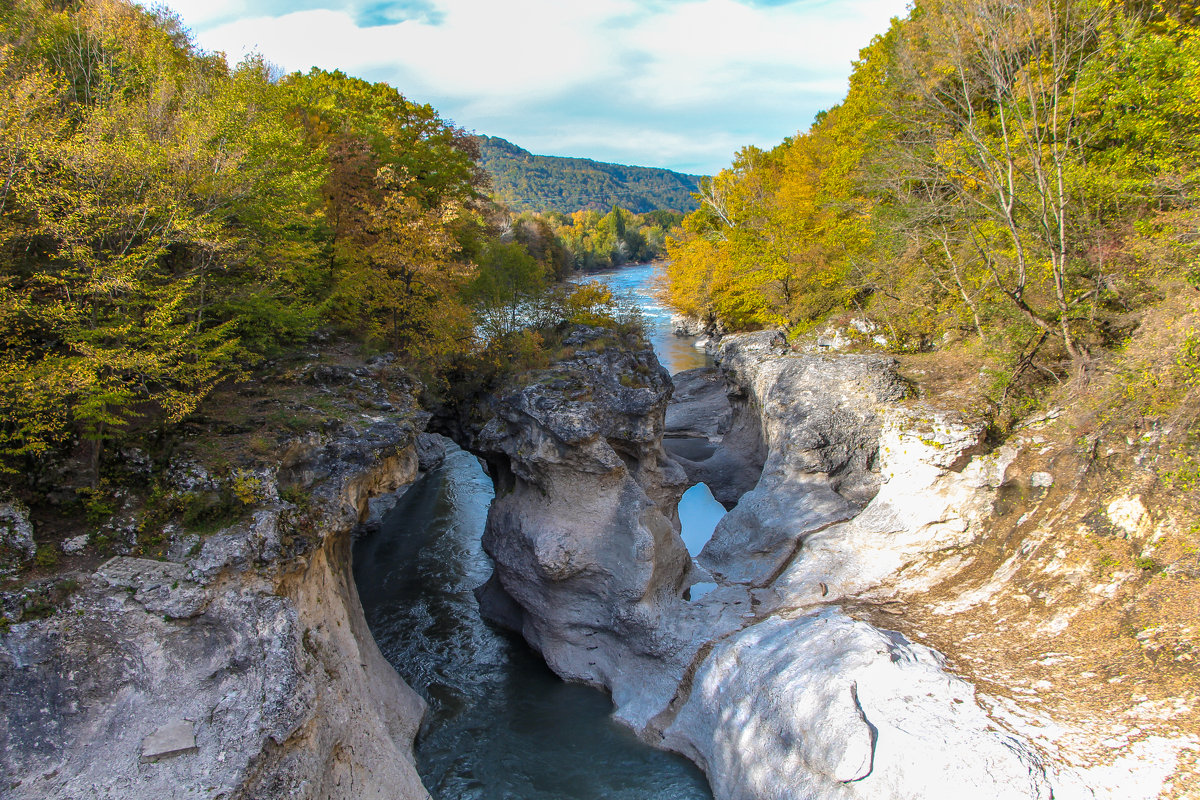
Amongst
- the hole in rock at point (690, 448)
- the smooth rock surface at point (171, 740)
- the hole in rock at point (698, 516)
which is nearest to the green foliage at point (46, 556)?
the smooth rock surface at point (171, 740)

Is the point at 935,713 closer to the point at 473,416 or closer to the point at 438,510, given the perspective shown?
the point at 473,416

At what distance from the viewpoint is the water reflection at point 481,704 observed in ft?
39.9

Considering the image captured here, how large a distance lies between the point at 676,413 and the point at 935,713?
25963mm

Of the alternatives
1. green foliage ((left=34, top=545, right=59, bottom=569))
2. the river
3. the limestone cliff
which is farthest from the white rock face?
green foliage ((left=34, top=545, right=59, bottom=569))

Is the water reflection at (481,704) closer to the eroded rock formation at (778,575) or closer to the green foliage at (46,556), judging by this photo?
the eroded rock formation at (778,575)

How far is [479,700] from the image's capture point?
47.8 ft

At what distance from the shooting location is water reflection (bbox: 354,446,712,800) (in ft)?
39.9

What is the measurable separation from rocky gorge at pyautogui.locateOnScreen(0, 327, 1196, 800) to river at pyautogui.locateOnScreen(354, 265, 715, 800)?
63 centimetres

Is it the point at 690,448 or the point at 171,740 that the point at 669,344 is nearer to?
the point at 690,448

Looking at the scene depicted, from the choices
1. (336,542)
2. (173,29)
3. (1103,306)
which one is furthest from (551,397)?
(173,29)

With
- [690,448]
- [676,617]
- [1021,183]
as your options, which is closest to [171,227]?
[676,617]

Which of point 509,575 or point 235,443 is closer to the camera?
point 235,443

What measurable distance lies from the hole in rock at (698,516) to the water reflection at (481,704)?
808cm

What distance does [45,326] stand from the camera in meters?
9.85
